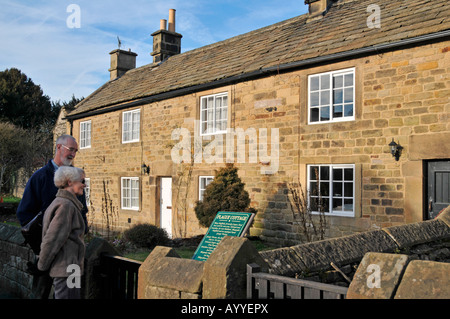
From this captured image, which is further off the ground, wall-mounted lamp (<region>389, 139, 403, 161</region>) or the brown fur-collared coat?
wall-mounted lamp (<region>389, 139, 403, 161</region>)

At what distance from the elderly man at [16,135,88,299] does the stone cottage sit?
22.8ft

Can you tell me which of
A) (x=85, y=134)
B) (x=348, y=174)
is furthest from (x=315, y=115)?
(x=85, y=134)

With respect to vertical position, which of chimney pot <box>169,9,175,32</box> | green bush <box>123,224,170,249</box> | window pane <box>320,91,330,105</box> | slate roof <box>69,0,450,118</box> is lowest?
green bush <box>123,224,170,249</box>

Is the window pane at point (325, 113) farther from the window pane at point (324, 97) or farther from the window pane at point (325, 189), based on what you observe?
the window pane at point (325, 189)

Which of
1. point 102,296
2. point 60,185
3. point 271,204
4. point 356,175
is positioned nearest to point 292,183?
point 271,204

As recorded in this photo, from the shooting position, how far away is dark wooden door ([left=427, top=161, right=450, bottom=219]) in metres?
8.94

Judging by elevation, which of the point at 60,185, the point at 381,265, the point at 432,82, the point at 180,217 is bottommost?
the point at 180,217

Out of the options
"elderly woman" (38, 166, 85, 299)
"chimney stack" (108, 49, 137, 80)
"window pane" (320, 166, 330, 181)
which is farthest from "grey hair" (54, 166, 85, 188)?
"chimney stack" (108, 49, 137, 80)

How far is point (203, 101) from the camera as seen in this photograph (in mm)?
14195

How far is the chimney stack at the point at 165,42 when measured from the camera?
20.3 metres

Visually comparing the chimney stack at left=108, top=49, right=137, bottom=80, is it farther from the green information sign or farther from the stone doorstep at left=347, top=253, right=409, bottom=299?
the stone doorstep at left=347, top=253, right=409, bottom=299

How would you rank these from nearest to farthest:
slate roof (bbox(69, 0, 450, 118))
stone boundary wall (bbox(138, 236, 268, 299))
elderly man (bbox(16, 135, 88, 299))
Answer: stone boundary wall (bbox(138, 236, 268, 299)) → elderly man (bbox(16, 135, 88, 299)) → slate roof (bbox(69, 0, 450, 118))
